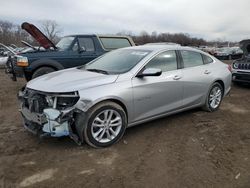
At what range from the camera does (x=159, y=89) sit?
4.42 metres

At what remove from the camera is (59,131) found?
358 centimetres

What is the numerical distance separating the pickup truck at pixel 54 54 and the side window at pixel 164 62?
12.3 feet

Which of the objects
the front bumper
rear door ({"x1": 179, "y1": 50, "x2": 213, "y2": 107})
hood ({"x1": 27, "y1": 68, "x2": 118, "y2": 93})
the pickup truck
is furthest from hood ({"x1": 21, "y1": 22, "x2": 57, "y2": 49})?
the front bumper

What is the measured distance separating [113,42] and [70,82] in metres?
5.20

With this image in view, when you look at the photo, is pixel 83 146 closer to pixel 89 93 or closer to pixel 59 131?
pixel 59 131

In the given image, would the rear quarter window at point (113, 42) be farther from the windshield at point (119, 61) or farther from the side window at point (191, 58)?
the side window at point (191, 58)

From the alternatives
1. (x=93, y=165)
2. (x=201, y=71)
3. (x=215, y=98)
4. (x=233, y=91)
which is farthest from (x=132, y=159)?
(x=233, y=91)

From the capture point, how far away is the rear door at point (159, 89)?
13.6 ft

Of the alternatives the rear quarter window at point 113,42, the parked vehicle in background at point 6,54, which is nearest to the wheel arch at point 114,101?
the rear quarter window at point 113,42

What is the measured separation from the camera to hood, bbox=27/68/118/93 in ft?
11.9

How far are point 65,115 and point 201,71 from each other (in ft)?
10.2

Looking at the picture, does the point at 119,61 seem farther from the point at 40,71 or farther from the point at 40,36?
the point at 40,36

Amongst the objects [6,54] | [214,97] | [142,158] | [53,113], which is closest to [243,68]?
[214,97]

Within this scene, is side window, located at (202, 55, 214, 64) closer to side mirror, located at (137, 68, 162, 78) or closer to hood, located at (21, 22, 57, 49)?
side mirror, located at (137, 68, 162, 78)
